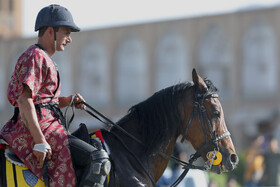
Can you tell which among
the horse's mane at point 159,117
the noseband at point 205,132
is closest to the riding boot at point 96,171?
the horse's mane at point 159,117

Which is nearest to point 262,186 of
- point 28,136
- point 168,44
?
point 28,136

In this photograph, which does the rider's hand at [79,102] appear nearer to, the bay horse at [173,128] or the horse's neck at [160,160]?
the bay horse at [173,128]

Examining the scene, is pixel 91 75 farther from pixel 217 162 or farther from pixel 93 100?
pixel 217 162

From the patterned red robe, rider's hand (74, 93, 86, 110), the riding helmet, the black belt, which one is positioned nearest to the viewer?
the patterned red robe

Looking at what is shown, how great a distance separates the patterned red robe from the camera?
17.4 ft

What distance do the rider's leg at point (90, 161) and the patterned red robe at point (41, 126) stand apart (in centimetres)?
7

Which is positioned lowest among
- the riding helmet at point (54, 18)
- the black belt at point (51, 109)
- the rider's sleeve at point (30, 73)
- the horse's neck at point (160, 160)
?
the horse's neck at point (160, 160)

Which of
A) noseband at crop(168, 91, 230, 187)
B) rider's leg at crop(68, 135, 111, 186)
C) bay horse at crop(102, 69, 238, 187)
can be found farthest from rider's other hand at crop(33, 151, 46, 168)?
noseband at crop(168, 91, 230, 187)

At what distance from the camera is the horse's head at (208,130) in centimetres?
594

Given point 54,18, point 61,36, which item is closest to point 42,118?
point 61,36

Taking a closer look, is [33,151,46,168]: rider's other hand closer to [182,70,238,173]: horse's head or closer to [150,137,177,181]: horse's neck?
[150,137,177,181]: horse's neck

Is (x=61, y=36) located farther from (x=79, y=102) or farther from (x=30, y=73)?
(x=79, y=102)

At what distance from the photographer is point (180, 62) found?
4356cm

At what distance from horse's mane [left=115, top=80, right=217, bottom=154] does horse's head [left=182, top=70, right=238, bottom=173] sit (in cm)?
10
